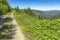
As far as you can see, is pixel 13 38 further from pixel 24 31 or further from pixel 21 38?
pixel 24 31

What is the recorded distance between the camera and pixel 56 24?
2761cm

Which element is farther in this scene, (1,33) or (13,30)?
(13,30)

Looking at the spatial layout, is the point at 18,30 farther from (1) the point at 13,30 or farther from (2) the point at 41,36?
(2) the point at 41,36

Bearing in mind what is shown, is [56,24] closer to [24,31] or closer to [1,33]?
[24,31]

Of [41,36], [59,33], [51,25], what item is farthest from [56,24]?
[41,36]

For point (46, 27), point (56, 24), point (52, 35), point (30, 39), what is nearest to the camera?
point (30, 39)

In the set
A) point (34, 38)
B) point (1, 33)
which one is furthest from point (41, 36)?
point (1, 33)

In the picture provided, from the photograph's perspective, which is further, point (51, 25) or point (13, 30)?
point (51, 25)

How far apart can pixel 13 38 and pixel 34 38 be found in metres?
1.82

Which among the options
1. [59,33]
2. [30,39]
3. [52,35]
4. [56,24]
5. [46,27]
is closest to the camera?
[30,39]

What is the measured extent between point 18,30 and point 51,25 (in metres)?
4.82

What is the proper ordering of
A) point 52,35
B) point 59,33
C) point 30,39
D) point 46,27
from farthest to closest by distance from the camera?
point 46,27 < point 59,33 < point 52,35 < point 30,39

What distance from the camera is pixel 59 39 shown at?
19.6 meters

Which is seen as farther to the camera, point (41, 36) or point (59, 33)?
point (59, 33)
